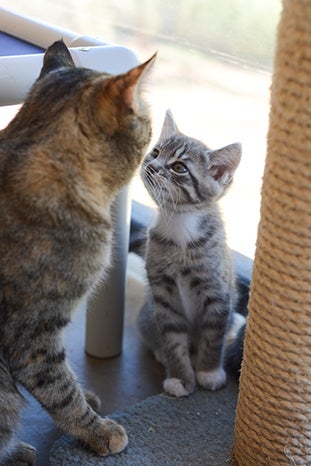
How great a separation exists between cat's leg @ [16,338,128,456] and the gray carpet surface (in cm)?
4

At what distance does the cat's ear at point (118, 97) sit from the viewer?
0.99 m

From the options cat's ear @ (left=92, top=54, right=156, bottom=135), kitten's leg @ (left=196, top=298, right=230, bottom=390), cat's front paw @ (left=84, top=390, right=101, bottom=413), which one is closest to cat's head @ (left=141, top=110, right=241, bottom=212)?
kitten's leg @ (left=196, top=298, right=230, bottom=390)

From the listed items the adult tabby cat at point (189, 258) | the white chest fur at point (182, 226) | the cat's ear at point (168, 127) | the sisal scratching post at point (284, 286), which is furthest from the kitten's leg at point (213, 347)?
the cat's ear at point (168, 127)

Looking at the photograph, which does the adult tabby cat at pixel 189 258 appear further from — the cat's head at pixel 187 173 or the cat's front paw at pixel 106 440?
the cat's front paw at pixel 106 440

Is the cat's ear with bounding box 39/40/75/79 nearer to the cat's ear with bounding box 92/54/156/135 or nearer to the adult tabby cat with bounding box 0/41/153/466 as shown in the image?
the adult tabby cat with bounding box 0/41/153/466

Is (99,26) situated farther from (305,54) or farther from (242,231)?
(305,54)

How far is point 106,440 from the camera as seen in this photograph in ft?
4.44

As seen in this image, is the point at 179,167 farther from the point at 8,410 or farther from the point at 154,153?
the point at 8,410

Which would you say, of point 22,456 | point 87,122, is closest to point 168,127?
point 87,122

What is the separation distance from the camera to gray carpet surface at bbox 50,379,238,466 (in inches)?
53.5

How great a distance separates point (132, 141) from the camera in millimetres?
1140

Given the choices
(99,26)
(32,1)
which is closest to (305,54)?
(99,26)

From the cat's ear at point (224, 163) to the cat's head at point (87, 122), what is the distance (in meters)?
0.33

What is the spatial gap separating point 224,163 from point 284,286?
0.46 metres
